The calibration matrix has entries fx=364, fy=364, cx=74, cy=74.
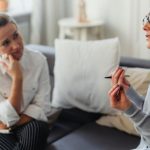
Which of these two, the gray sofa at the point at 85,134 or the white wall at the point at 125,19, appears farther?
the white wall at the point at 125,19

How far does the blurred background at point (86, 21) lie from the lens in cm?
316

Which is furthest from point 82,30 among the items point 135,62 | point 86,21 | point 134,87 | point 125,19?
point 134,87

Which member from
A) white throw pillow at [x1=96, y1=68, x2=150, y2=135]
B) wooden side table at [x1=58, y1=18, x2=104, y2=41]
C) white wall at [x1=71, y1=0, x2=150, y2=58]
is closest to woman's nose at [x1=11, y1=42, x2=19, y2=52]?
white throw pillow at [x1=96, y1=68, x2=150, y2=135]

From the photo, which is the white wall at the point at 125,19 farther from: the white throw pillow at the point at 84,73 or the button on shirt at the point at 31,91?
the button on shirt at the point at 31,91

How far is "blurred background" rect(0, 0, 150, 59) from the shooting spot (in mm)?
3164

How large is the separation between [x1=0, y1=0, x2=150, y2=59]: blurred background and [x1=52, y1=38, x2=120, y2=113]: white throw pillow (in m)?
0.99

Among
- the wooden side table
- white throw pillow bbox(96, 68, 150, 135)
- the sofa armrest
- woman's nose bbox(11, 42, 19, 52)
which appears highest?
woman's nose bbox(11, 42, 19, 52)

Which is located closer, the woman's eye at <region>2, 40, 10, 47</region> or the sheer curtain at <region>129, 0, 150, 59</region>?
the woman's eye at <region>2, 40, 10, 47</region>

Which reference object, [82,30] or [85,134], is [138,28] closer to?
[82,30]

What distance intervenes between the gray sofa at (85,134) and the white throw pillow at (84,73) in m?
0.06

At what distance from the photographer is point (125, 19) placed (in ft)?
10.6

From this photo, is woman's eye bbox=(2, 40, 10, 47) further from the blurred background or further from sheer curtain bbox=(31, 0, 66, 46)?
sheer curtain bbox=(31, 0, 66, 46)

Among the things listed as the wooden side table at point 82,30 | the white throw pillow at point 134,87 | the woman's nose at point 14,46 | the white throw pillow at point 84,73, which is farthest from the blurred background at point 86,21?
the woman's nose at point 14,46

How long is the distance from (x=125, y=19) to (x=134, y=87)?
4.78 feet
